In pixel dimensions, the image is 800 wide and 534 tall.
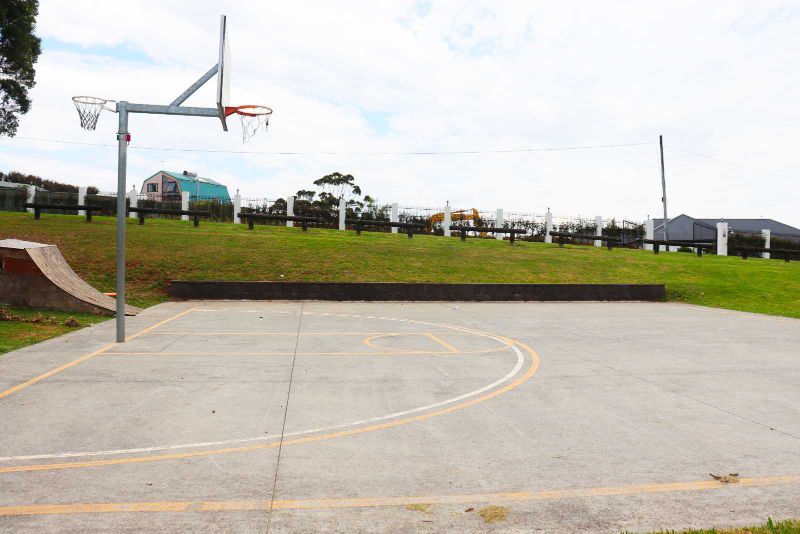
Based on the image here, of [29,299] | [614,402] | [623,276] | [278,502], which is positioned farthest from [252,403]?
[623,276]

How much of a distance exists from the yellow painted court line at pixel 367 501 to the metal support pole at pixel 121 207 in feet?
22.8

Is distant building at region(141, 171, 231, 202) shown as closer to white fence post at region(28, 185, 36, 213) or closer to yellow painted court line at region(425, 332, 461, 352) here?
white fence post at region(28, 185, 36, 213)

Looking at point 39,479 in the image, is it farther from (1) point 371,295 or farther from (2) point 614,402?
(1) point 371,295

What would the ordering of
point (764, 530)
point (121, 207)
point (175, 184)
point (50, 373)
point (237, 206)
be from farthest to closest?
point (175, 184) → point (237, 206) → point (121, 207) → point (50, 373) → point (764, 530)

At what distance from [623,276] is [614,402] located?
1841 cm

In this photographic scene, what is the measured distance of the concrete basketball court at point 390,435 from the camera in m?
3.76

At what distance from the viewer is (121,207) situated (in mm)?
10453

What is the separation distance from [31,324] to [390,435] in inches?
378

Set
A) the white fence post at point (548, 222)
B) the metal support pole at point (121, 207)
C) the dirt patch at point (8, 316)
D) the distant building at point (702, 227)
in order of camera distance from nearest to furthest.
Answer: the metal support pole at point (121, 207) → the dirt patch at point (8, 316) → the white fence post at point (548, 222) → the distant building at point (702, 227)

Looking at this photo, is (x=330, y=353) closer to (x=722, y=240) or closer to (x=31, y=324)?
(x=31, y=324)

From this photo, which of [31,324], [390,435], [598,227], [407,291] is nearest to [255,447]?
[390,435]

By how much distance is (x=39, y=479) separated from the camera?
413 centimetres

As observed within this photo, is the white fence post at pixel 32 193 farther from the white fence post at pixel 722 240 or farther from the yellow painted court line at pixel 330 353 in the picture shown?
the white fence post at pixel 722 240

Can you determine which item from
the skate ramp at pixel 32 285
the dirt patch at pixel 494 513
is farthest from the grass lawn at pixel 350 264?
the dirt patch at pixel 494 513
